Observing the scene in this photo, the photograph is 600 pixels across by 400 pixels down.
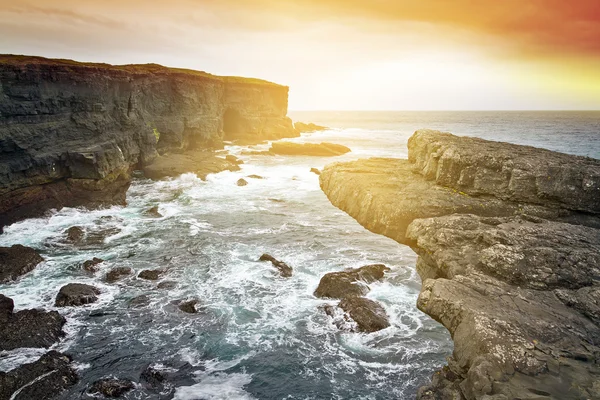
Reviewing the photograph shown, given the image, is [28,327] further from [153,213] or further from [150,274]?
[153,213]

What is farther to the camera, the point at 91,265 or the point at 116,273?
the point at 91,265

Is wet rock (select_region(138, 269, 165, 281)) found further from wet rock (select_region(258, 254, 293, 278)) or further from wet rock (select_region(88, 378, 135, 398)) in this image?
wet rock (select_region(88, 378, 135, 398))

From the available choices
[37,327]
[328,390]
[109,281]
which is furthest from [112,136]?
[328,390]

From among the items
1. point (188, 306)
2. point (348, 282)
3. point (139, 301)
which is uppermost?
point (348, 282)

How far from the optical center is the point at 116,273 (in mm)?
21094

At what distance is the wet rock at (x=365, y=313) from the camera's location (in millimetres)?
16572

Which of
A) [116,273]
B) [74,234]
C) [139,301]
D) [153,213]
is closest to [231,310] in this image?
Answer: [139,301]

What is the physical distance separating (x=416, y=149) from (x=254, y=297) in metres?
15.7

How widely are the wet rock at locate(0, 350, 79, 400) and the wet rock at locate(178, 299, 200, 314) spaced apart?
534cm

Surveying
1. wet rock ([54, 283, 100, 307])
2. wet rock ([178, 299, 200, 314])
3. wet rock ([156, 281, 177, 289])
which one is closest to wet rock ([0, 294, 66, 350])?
wet rock ([54, 283, 100, 307])

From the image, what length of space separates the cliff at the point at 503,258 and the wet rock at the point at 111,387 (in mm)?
10754

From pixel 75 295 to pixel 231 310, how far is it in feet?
27.7

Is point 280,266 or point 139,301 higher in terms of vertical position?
point 280,266

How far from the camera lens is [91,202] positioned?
→ 33156mm
